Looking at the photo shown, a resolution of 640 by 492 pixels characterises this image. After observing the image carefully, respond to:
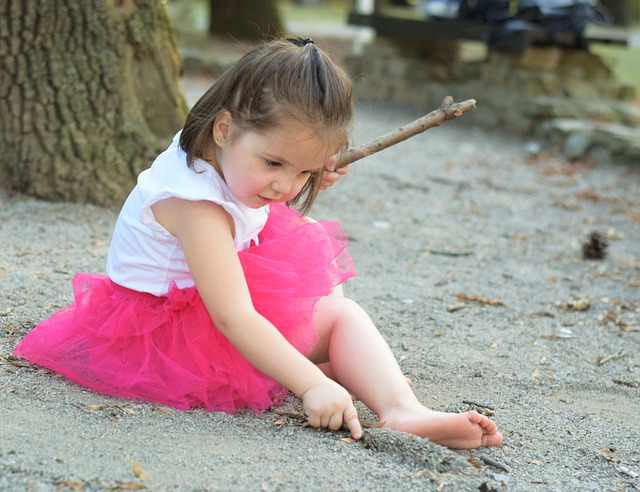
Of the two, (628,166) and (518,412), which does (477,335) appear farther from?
(628,166)

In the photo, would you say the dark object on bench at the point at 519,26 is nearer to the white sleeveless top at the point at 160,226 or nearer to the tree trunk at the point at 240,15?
the tree trunk at the point at 240,15

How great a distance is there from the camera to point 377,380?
1.95 metres

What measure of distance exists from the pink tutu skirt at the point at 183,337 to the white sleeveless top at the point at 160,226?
4 centimetres

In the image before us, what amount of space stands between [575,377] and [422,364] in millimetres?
468

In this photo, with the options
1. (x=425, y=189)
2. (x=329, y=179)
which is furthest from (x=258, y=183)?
(x=425, y=189)

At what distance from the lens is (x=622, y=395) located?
2.41m

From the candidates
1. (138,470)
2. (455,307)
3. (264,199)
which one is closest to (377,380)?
(264,199)

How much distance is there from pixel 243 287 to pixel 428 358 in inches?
33.2

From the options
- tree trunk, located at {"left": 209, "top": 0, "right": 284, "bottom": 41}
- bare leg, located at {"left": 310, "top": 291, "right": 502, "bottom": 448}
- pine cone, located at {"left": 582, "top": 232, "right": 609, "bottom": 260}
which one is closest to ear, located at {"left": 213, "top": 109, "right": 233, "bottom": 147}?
bare leg, located at {"left": 310, "top": 291, "right": 502, "bottom": 448}

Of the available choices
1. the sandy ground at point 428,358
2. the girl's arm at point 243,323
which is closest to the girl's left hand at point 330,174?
the girl's arm at point 243,323

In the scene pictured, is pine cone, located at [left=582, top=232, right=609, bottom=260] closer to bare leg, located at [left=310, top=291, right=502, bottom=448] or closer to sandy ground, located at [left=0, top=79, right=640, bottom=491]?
sandy ground, located at [left=0, top=79, right=640, bottom=491]

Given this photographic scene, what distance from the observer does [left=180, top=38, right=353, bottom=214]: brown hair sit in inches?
70.5

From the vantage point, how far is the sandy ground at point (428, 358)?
1.68m

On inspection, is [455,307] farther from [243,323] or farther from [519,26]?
[519,26]
